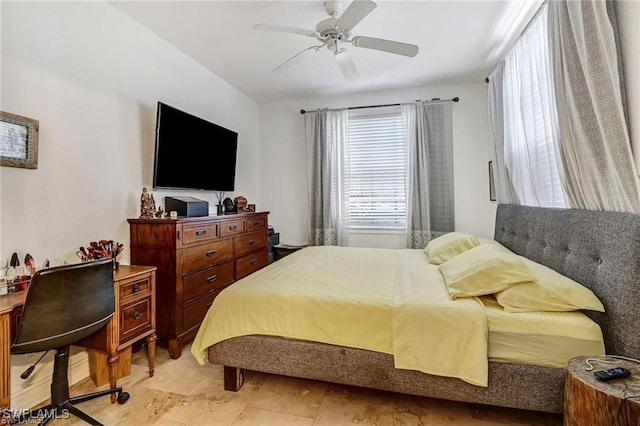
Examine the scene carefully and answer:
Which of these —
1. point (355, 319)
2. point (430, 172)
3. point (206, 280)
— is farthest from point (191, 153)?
point (430, 172)

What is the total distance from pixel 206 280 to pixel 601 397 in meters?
2.69

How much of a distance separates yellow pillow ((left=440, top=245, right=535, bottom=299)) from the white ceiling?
2.04 metres

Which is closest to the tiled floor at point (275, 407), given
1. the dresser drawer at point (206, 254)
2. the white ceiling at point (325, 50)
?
the dresser drawer at point (206, 254)

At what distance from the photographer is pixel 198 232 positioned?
2.64 metres

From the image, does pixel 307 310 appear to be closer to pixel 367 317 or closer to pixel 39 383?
pixel 367 317

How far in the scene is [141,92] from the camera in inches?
105

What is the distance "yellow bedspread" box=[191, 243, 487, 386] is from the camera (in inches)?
59.0

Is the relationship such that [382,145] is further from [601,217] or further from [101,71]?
[101,71]

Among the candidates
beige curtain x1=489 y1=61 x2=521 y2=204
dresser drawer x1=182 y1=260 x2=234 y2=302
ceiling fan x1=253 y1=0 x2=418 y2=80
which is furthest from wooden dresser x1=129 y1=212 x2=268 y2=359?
beige curtain x1=489 y1=61 x2=521 y2=204

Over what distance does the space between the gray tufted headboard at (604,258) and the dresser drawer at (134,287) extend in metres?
2.73

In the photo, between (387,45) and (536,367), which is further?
(387,45)

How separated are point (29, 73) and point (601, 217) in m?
3.47

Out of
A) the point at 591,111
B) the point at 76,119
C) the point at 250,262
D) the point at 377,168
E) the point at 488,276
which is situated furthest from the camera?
the point at 377,168

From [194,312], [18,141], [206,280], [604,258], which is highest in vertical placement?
[18,141]
